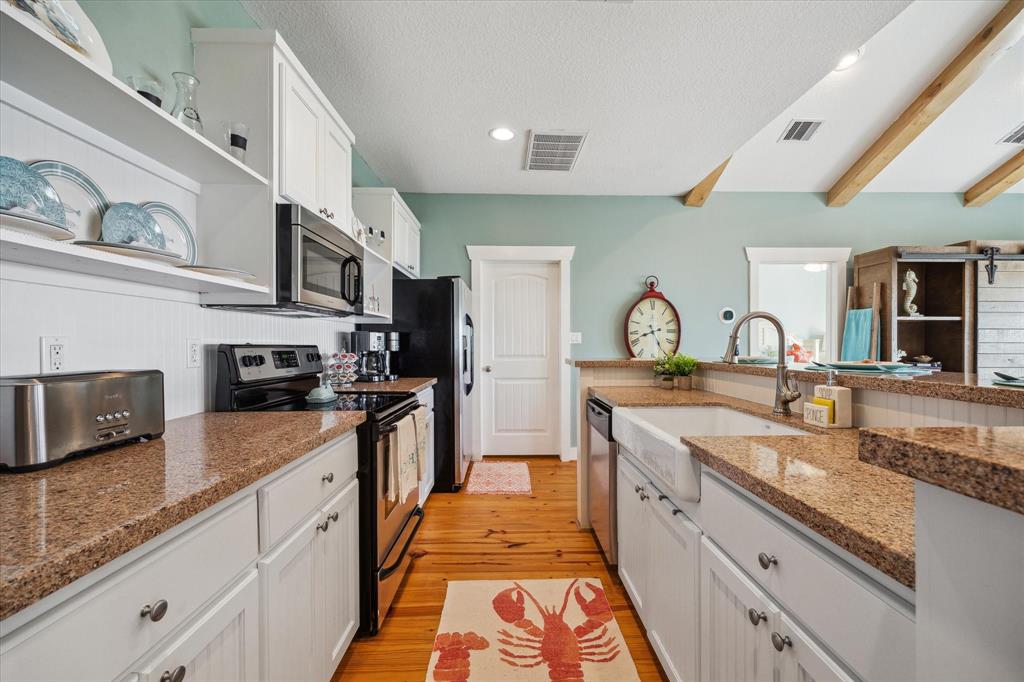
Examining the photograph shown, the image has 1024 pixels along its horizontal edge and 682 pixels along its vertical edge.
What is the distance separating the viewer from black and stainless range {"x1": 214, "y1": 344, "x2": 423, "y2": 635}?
63.4 inches

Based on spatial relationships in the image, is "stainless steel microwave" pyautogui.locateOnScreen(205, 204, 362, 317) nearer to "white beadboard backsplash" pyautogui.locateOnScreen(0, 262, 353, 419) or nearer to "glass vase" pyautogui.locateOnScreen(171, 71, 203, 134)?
"white beadboard backsplash" pyautogui.locateOnScreen(0, 262, 353, 419)

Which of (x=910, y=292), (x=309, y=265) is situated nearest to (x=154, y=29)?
(x=309, y=265)

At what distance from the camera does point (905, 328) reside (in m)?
4.05

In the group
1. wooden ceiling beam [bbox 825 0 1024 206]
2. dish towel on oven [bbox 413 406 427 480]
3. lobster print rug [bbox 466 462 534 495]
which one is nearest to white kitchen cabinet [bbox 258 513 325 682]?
dish towel on oven [bbox 413 406 427 480]

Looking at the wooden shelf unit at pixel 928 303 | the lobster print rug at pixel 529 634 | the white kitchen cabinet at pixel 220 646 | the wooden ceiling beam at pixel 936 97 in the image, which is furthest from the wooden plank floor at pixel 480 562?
the wooden ceiling beam at pixel 936 97

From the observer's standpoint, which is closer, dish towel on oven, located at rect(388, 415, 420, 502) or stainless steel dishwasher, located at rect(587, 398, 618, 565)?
dish towel on oven, located at rect(388, 415, 420, 502)

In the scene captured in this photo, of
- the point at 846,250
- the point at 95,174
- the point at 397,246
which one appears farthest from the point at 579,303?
the point at 95,174

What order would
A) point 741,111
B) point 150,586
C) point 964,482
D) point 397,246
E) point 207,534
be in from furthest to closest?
point 397,246 → point 741,111 → point 207,534 → point 150,586 → point 964,482

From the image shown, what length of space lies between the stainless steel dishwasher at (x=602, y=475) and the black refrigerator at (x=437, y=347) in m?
1.21

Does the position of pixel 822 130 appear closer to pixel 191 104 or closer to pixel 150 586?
pixel 191 104

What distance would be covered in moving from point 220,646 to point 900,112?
4993 mm

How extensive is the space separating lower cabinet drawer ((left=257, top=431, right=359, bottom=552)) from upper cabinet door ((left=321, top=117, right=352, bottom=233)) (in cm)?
114

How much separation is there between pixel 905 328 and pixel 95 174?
574 centimetres

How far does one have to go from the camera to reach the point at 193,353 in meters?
1.57
